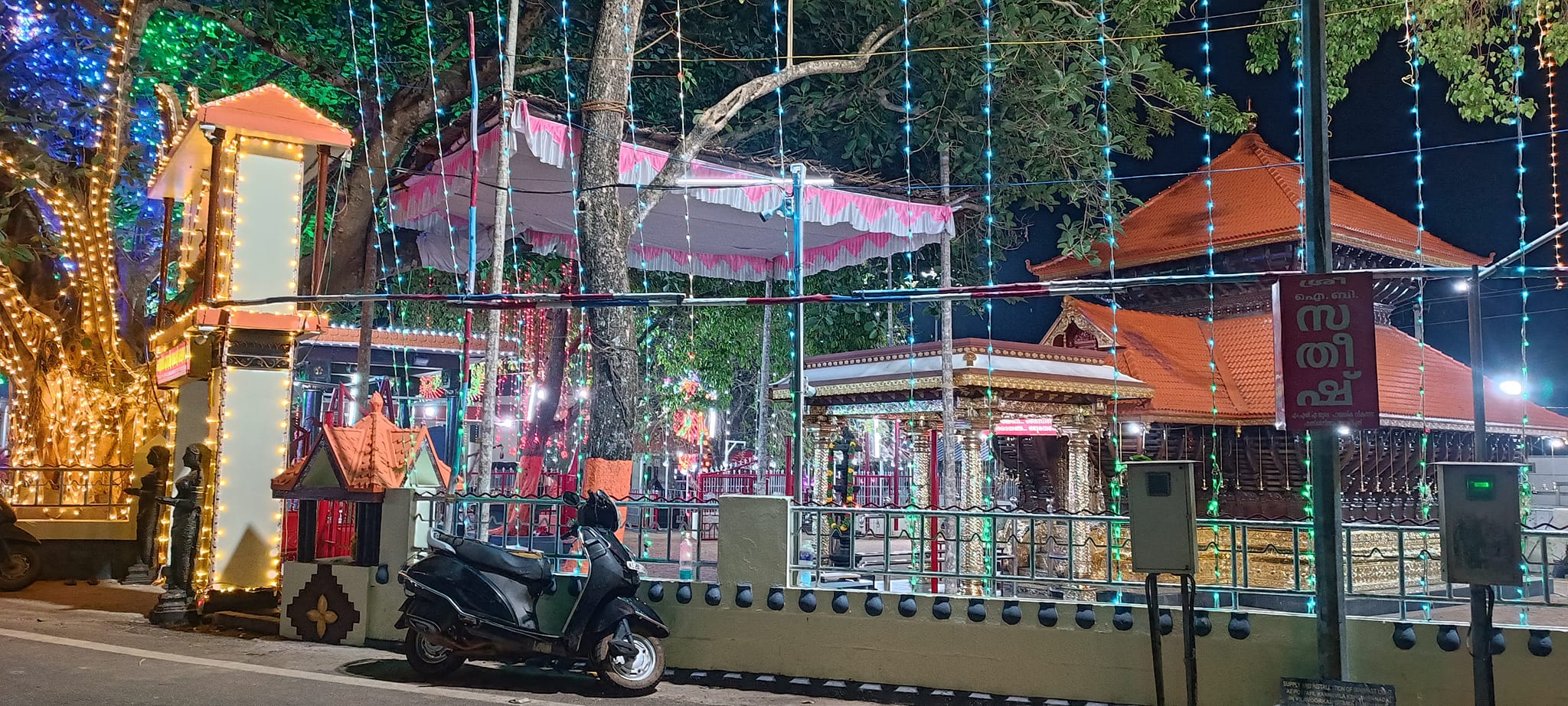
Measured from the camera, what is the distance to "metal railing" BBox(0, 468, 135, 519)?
546 inches

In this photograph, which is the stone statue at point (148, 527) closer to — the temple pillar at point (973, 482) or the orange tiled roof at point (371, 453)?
the orange tiled roof at point (371, 453)

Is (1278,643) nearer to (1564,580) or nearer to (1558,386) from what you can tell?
(1564,580)

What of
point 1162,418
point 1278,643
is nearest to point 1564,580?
point 1162,418

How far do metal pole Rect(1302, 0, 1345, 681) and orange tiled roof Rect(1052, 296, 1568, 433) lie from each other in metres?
9.42

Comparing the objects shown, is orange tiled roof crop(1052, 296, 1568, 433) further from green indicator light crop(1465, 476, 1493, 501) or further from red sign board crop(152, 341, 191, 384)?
red sign board crop(152, 341, 191, 384)

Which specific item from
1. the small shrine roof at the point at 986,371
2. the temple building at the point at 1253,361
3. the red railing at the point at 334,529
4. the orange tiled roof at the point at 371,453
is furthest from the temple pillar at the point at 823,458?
the orange tiled roof at the point at 371,453

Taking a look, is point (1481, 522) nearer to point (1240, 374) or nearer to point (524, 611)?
point (524, 611)

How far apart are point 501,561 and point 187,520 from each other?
15.4 feet

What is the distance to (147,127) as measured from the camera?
663 inches

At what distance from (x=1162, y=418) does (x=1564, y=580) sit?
8.24 metres

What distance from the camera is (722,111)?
1341cm

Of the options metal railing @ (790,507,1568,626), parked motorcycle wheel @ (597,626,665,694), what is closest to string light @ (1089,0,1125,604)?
metal railing @ (790,507,1568,626)

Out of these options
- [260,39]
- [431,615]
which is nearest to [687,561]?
[431,615]

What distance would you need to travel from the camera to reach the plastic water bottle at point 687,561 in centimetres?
848
